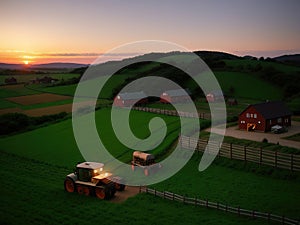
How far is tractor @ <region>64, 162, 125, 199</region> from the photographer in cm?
2450

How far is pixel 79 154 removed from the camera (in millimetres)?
36938

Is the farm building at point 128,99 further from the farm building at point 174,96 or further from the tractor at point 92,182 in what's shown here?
the tractor at point 92,182

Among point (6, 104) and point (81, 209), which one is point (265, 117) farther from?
point (6, 104)

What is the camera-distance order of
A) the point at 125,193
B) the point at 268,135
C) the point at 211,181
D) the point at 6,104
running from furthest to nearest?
the point at 6,104 < the point at 268,135 < the point at 211,181 < the point at 125,193

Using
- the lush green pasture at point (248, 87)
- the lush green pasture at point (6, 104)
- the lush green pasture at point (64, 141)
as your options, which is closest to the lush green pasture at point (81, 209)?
the lush green pasture at point (64, 141)

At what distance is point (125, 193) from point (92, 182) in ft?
9.03

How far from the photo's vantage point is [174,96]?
75.8 metres

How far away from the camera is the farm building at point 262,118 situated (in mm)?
45000

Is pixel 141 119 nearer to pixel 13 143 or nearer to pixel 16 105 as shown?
pixel 13 143

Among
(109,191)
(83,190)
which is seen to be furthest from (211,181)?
(83,190)

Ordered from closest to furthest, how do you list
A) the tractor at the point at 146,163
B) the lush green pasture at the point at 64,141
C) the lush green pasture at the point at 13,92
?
the tractor at the point at 146,163, the lush green pasture at the point at 64,141, the lush green pasture at the point at 13,92

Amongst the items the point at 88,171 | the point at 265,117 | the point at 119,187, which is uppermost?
the point at 265,117

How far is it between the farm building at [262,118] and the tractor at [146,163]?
19.8 meters

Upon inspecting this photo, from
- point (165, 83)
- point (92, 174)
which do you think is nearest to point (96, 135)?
point (92, 174)
